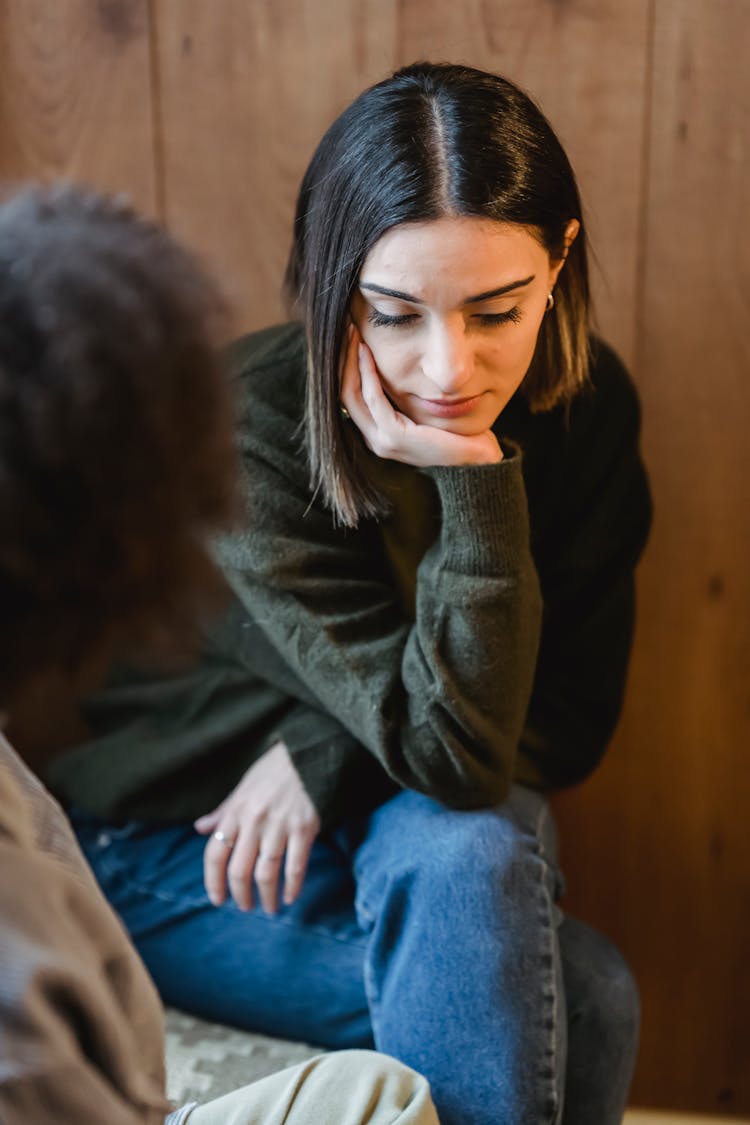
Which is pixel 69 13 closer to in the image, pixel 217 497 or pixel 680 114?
pixel 680 114

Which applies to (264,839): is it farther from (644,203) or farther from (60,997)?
(644,203)

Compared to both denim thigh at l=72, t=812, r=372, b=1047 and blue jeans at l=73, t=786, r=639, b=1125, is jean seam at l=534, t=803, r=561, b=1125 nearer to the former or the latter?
blue jeans at l=73, t=786, r=639, b=1125

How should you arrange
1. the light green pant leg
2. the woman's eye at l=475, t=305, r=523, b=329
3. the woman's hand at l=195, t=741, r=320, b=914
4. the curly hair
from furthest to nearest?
the woman's hand at l=195, t=741, r=320, b=914 < the woman's eye at l=475, t=305, r=523, b=329 < the light green pant leg < the curly hair

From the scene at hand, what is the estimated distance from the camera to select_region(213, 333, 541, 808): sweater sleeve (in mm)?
904

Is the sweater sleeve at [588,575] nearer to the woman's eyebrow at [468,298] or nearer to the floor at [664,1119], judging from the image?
the woman's eyebrow at [468,298]

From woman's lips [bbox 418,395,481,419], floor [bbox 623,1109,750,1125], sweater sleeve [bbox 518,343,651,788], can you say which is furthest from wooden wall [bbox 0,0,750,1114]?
floor [bbox 623,1109,750,1125]

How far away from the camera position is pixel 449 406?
901mm

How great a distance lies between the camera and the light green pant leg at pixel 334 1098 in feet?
2.51

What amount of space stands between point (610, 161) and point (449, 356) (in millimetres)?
353

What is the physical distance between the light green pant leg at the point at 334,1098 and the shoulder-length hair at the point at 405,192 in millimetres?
413

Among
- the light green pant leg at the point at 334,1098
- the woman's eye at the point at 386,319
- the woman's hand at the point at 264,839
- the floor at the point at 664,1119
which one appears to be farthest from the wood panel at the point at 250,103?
the floor at the point at 664,1119

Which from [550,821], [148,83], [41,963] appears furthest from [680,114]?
[41,963]

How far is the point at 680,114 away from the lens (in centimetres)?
107

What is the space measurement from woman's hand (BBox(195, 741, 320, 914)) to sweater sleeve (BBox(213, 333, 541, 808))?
75mm
